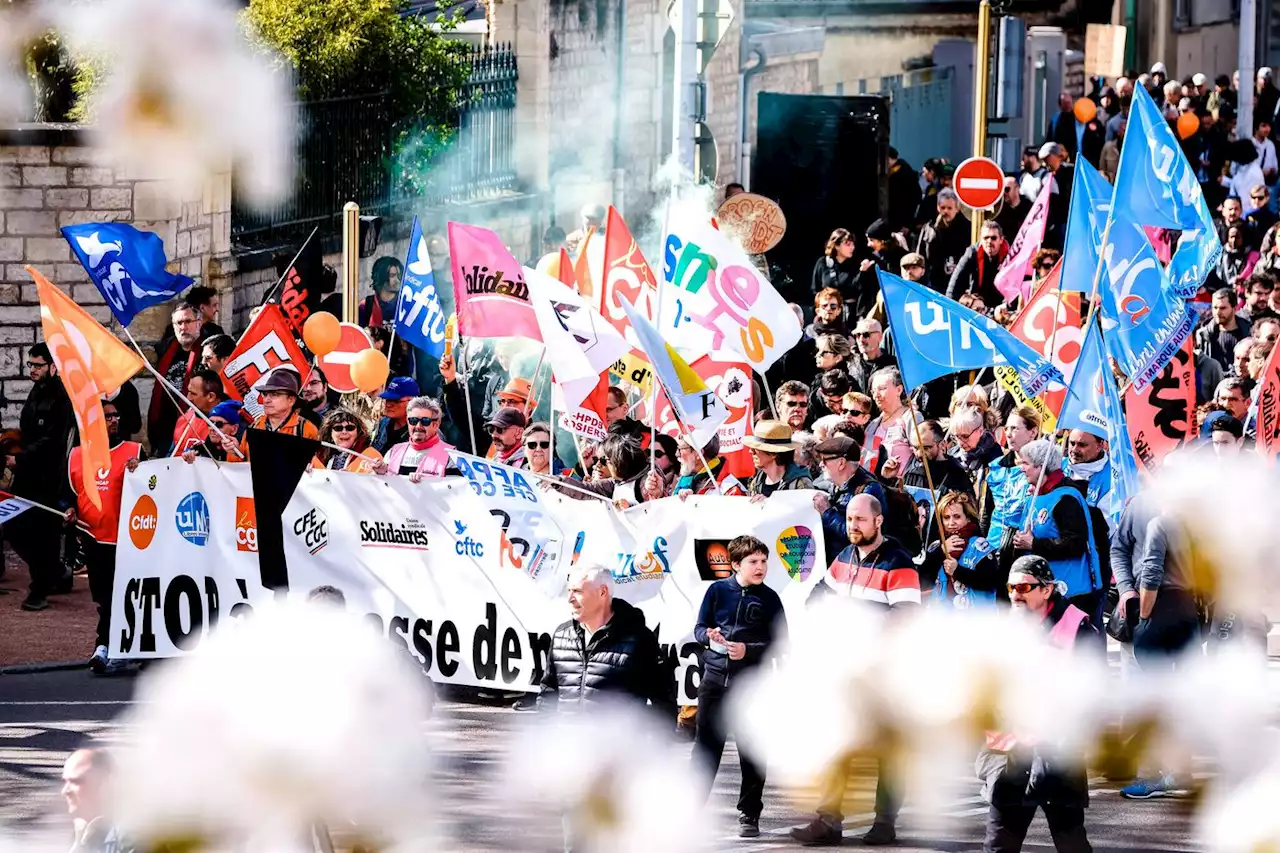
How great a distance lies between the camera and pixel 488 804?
10.8 m

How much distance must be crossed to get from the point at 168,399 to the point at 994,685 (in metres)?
7.68

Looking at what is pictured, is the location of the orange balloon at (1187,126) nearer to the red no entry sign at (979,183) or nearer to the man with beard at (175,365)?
the red no entry sign at (979,183)

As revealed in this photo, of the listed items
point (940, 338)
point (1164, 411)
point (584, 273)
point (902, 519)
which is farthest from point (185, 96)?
point (902, 519)

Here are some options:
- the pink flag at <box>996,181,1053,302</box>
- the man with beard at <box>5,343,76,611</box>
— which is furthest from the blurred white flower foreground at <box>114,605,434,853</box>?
the pink flag at <box>996,181,1053,302</box>

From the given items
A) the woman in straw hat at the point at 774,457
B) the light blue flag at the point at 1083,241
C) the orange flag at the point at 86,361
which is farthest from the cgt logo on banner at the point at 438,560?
the light blue flag at the point at 1083,241

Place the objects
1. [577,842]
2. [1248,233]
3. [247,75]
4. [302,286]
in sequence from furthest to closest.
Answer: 1. [1248,233]
2. [247,75]
3. [302,286]
4. [577,842]

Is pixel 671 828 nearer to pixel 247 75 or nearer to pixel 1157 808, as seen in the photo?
pixel 1157 808

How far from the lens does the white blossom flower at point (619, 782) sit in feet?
29.0

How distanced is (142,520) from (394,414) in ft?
5.07

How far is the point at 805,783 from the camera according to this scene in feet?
36.1

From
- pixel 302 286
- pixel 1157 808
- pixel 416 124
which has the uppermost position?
pixel 416 124

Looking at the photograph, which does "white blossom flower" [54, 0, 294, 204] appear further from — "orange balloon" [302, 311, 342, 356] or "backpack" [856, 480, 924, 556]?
"backpack" [856, 480, 924, 556]

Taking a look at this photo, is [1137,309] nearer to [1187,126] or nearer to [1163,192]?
[1163,192]

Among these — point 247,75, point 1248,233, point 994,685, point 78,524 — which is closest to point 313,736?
point 994,685
